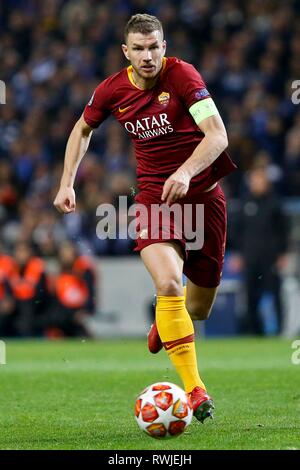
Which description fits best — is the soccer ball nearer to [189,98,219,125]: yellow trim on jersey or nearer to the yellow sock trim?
the yellow sock trim

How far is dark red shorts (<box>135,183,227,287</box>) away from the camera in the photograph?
703 cm

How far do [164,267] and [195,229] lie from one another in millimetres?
558

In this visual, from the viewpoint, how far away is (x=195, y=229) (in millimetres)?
7207

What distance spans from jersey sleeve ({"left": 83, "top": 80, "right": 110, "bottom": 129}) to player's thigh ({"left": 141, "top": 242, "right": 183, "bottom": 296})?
103cm

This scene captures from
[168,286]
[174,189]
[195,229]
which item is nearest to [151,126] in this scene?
[195,229]

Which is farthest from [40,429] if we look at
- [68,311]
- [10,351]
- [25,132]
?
[25,132]

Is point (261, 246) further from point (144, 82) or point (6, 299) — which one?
point (144, 82)

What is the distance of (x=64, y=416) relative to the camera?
7.20 meters

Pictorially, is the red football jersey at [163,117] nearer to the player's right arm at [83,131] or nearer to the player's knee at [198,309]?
the player's right arm at [83,131]

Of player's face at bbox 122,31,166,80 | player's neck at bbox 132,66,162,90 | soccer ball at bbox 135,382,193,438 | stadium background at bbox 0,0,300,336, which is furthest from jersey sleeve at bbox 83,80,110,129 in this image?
stadium background at bbox 0,0,300,336

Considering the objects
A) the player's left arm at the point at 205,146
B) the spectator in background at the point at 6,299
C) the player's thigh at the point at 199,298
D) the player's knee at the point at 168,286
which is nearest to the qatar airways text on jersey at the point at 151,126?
the player's left arm at the point at 205,146

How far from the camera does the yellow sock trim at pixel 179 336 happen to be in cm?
672
